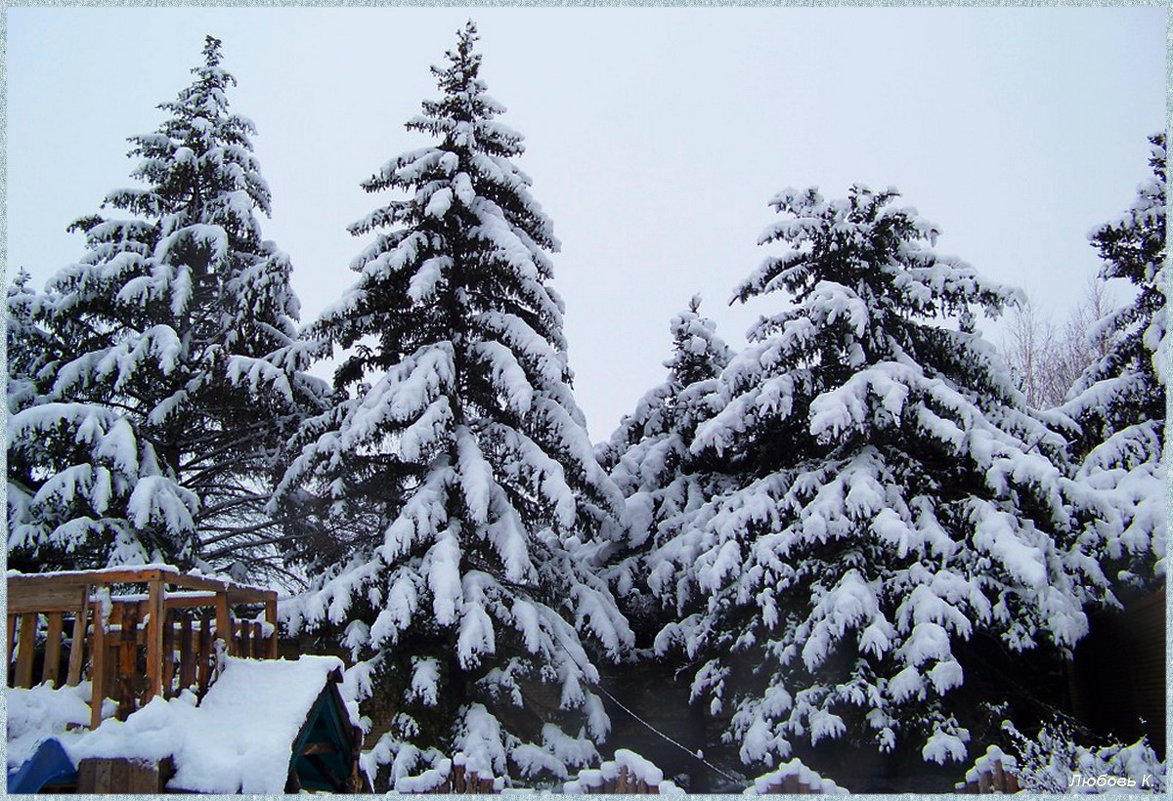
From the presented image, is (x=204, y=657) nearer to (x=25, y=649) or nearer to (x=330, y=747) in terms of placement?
(x=25, y=649)

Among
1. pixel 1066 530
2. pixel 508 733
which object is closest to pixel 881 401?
pixel 1066 530

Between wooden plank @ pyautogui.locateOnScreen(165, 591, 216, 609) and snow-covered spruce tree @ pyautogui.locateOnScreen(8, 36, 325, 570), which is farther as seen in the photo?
snow-covered spruce tree @ pyautogui.locateOnScreen(8, 36, 325, 570)

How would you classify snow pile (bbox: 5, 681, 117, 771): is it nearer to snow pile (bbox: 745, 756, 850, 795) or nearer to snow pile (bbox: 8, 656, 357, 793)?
snow pile (bbox: 8, 656, 357, 793)

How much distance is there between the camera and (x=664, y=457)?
14.3 metres

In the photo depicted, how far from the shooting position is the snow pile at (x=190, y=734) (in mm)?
5426

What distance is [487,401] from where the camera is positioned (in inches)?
485

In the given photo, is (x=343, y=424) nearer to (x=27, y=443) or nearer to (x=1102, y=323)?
(x=27, y=443)

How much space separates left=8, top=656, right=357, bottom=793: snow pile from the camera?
5426 millimetres

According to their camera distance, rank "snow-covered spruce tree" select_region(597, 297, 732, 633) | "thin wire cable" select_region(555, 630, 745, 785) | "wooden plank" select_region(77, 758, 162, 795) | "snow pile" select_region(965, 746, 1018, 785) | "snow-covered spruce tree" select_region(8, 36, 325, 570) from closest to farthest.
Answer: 1. "wooden plank" select_region(77, 758, 162, 795)
2. "snow pile" select_region(965, 746, 1018, 785)
3. "thin wire cable" select_region(555, 630, 745, 785)
4. "snow-covered spruce tree" select_region(8, 36, 325, 570)
5. "snow-covered spruce tree" select_region(597, 297, 732, 633)

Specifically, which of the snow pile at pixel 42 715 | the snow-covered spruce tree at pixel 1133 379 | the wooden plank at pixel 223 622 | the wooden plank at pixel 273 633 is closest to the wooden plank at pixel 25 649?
the snow pile at pixel 42 715

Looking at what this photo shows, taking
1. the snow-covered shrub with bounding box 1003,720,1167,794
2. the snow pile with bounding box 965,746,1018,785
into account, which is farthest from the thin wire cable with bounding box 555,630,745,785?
the snow pile with bounding box 965,746,1018,785

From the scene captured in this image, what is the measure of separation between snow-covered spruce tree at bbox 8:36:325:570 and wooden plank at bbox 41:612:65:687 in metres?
5.12

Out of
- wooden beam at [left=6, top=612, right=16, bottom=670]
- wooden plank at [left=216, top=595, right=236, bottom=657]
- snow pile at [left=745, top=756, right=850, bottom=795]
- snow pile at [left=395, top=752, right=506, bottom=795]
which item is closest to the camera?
wooden beam at [left=6, top=612, right=16, bottom=670]

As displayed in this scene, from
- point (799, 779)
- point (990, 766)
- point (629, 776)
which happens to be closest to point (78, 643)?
point (629, 776)
